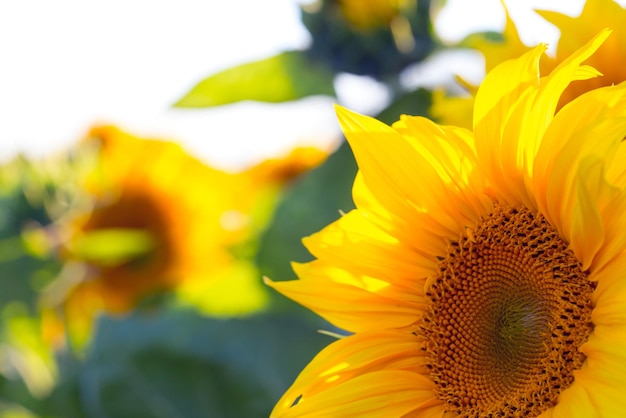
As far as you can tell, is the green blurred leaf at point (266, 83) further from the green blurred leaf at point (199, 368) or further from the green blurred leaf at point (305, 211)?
the green blurred leaf at point (199, 368)

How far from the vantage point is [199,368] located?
4.73 ft

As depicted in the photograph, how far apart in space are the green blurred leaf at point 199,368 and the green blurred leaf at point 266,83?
12.5 inches

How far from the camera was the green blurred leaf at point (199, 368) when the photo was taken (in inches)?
54.9

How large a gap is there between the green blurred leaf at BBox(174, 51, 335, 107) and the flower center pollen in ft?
1.85

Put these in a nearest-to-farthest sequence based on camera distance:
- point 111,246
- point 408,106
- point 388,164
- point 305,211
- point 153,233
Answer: point 388,164, point 408,106, point 305,211, point 111,246, point 153,233

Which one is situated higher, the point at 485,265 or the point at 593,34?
the point at 593,34

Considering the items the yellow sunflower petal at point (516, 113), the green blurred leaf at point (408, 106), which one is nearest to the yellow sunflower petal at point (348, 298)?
the yellow sunflower petal at point (516, 113)

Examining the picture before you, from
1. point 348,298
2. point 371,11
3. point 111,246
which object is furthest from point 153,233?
point 348,298

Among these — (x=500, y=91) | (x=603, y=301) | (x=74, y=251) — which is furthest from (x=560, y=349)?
(x=74, y=251)

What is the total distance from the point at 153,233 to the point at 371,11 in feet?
2.56

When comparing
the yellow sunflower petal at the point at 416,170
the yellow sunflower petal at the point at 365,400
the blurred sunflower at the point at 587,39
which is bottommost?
the yellow sunflower petal at the point at 365,400

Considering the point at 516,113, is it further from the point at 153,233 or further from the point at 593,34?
the point at 153,233

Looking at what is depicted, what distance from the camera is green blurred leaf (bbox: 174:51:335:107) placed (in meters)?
1.28

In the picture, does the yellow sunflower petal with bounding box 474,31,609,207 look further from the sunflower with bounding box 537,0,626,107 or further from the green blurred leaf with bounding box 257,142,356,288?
the green blurred leaf with bounding box 257,142,356,288
